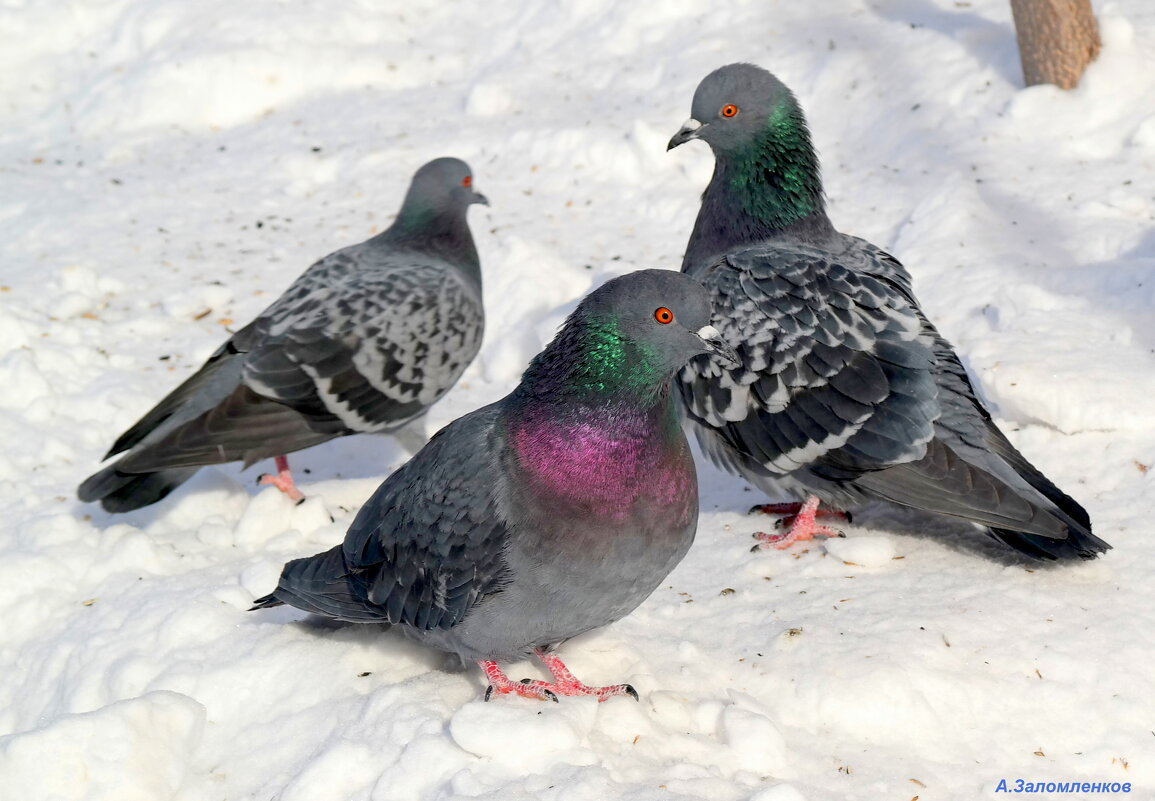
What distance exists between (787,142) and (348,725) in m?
3.16

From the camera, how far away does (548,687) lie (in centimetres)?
339

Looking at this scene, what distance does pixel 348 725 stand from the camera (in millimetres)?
3383

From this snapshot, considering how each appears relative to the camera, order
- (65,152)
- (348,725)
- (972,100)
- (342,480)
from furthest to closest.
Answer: (65,152) < (972,100) < (342,480) < (348,725)

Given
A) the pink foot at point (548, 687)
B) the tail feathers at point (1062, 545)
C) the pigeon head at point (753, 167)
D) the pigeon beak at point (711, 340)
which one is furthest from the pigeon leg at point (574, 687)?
the pigeon head at point (753, 167)

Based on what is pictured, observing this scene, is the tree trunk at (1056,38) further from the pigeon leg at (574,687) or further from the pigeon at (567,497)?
the pigeon leg at (574,687)

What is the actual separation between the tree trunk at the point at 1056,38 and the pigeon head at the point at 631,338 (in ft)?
16.8

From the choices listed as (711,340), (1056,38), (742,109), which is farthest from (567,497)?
(1056,38)

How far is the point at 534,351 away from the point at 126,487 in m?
2.38

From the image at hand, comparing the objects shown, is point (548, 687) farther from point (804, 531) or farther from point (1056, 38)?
point (1056, 38)

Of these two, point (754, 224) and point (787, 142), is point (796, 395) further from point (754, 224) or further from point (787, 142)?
point (787, 142)

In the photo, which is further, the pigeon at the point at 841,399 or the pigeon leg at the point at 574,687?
the pigeon at the point at 841,399

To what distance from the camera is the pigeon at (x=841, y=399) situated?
13.8 feet

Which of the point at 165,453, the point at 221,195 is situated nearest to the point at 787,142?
the point at 165,453

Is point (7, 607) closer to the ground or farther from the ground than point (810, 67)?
closer to the ground
